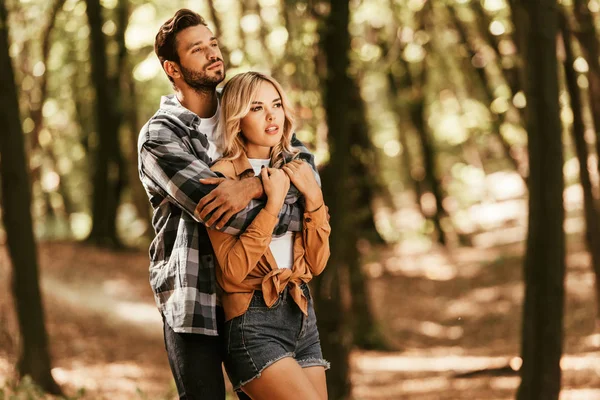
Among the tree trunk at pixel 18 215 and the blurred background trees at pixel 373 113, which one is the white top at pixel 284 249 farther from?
the tree trunk at pixel 18 215

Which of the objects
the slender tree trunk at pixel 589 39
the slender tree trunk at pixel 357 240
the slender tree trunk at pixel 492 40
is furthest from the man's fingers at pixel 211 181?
the slender tree trunk at pixel 492 40

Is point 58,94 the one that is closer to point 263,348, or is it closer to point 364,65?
point 364,65

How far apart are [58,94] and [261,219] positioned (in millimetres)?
22645

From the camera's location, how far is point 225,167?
369cm

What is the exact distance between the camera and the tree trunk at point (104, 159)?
20.3m

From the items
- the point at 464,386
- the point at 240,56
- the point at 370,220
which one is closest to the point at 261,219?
the point at 240,56

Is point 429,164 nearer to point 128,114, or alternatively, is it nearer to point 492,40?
point 492,40

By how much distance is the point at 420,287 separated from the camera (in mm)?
20656

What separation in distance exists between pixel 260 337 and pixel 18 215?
20.9 feet

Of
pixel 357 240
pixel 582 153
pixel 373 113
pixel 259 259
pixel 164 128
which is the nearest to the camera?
pixel 259 259

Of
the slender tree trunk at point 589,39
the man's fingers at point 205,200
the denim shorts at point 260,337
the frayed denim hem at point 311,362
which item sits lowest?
the frayed denim hem at point 311,362

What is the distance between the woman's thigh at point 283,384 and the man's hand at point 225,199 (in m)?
0.64

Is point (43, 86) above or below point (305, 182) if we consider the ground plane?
above

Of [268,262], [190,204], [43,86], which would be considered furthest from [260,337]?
[43,86]
